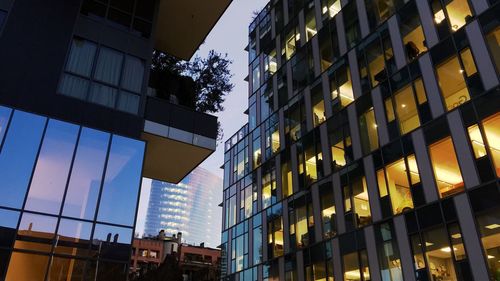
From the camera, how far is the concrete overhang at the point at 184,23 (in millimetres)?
22188

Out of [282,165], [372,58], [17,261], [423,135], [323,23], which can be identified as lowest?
[17,261]

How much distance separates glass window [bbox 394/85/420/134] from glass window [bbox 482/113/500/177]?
143 inches

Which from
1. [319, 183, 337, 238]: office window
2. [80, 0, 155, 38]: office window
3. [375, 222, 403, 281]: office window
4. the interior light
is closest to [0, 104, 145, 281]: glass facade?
[80, 0, 155, 38]: office window

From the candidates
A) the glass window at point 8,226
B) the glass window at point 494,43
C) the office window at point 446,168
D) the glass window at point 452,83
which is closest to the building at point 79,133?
the glass window at point 8,226

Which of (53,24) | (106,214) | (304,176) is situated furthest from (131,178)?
(304,176)

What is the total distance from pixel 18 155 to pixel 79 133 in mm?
2338

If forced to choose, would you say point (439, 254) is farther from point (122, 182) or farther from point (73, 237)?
point (73, 237)

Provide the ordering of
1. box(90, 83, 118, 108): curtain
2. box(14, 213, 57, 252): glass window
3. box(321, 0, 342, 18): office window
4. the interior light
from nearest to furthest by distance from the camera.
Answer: box(14, 213, 57, 252): glass window
the interior light
box(90, 83, 118, 108): curtain
box(321, 0, 342, 18): office window

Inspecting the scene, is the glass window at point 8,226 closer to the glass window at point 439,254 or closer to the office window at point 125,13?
the office window at point 125,13

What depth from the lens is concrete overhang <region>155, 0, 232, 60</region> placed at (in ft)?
72.8

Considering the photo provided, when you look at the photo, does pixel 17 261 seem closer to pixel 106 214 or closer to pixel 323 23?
pixel 106 214

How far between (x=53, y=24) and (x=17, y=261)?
10180 millimetres

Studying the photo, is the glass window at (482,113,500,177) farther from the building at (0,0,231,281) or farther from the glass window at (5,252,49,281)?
the glass window at (5,252,49,281)

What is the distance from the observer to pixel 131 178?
16781 millimetres
